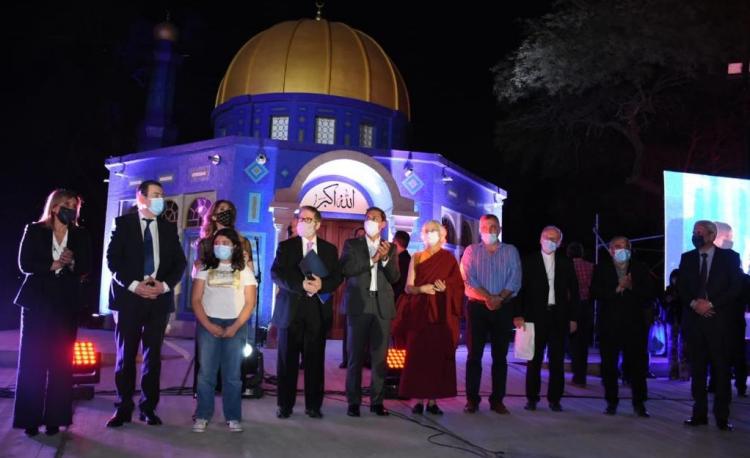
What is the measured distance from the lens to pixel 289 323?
6.02 meters

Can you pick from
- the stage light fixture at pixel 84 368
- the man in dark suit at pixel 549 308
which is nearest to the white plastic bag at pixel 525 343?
the man in dark suit at pixel 549 308

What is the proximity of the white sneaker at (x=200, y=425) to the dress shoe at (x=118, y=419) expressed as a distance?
22.4 inches

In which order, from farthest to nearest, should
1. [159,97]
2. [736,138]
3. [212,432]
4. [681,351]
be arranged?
[159,97]
[736,138]
[681,351]
[212,432]

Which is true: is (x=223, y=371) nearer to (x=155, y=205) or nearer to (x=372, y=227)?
(x=155, y=205)

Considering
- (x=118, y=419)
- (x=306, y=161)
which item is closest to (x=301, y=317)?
(x=118, y=419)

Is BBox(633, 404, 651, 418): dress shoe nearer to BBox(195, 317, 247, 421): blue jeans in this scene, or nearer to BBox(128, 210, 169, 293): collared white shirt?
BBox(195, 317, 247, 421): blue jeans

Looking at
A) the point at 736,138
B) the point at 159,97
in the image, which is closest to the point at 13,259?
the point at 159,97

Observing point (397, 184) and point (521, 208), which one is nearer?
point (397, 184)

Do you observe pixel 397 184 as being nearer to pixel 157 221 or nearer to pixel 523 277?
pixel 523 277

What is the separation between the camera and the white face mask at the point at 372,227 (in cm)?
646

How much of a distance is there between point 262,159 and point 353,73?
219 inches

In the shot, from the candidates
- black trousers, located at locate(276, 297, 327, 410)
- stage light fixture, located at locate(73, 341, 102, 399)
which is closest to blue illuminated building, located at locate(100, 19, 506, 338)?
stage light fixture, located at locate(73, 341, 102, 399)

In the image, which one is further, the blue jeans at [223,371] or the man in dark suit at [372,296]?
the man in dark suit at [372,296]

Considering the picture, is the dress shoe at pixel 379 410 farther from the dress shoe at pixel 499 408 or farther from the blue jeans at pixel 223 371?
the blue jeans at pixel 223 371
